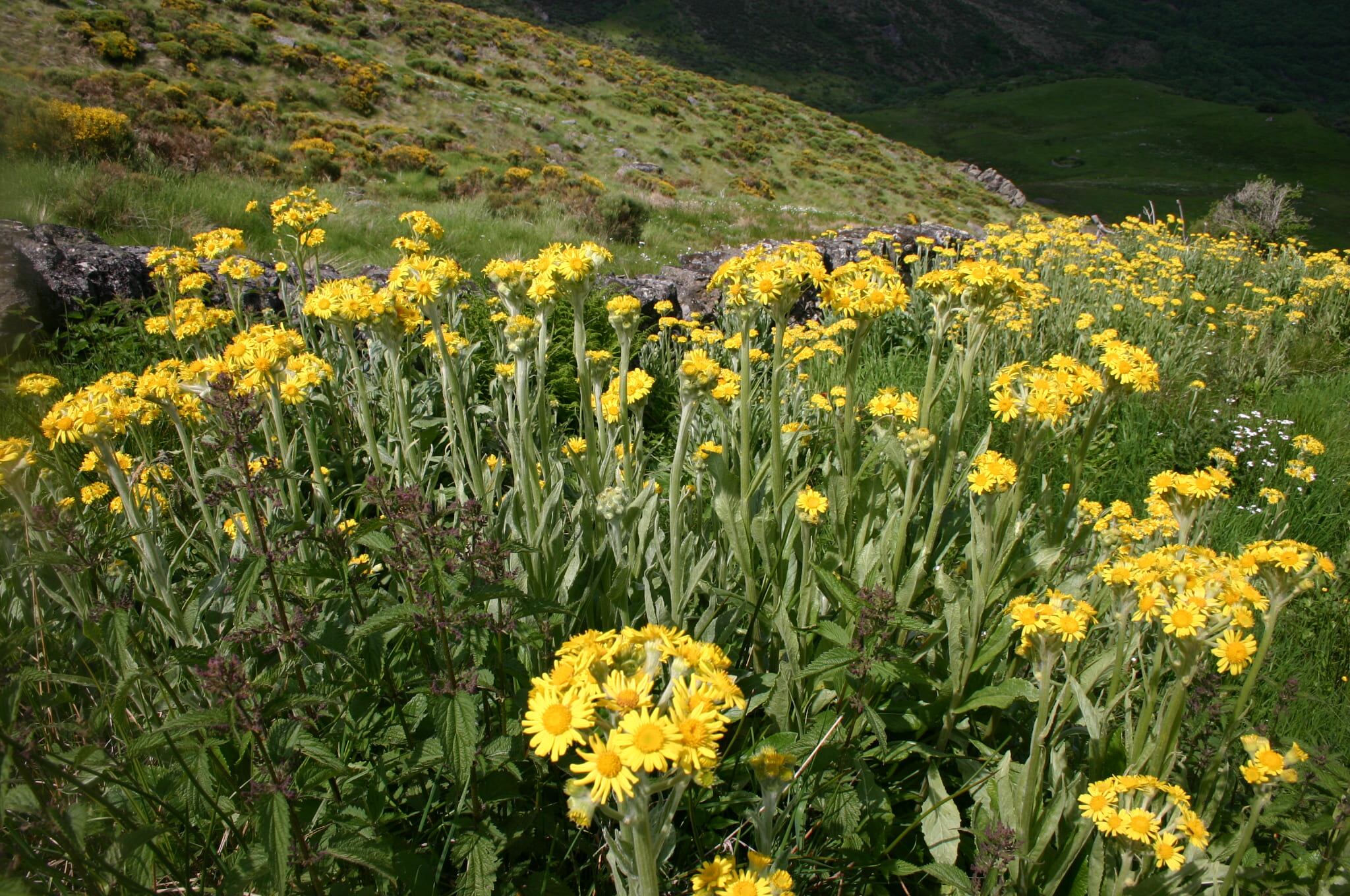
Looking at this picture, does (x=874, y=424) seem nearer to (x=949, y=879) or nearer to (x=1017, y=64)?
(x=949, y=879)

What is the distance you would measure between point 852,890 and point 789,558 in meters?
0.95

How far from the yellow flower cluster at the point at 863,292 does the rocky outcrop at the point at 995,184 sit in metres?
35.6

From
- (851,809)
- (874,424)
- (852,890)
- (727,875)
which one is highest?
(874,424)

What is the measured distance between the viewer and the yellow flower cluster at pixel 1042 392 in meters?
1.93

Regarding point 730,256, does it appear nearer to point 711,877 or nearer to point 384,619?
point 384,619

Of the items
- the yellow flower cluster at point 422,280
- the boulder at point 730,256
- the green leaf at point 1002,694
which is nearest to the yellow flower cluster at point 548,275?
the yellow flower cluster at point 422,280

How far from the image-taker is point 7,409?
2803 millimetres

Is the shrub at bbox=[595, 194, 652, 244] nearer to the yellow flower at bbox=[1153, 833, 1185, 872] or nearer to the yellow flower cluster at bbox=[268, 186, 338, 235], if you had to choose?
the yellow flower cluster at bbox=[268, 186, 338, 235]

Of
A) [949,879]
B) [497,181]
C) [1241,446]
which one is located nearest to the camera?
[949,879]

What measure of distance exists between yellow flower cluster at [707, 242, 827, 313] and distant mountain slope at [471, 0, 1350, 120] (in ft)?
209

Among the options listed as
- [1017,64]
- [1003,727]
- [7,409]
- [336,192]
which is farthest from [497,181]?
[1017,64]

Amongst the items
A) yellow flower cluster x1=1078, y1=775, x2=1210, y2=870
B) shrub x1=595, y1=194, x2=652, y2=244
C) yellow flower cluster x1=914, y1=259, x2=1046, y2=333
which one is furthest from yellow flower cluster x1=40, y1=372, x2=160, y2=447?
shrub x1=595, y1=194, x2=652, y2=244

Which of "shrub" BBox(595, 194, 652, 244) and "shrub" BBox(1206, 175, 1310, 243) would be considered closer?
"shrub" BBox(595, 194, 652, 244)

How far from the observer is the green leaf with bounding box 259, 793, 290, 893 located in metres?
1.10
